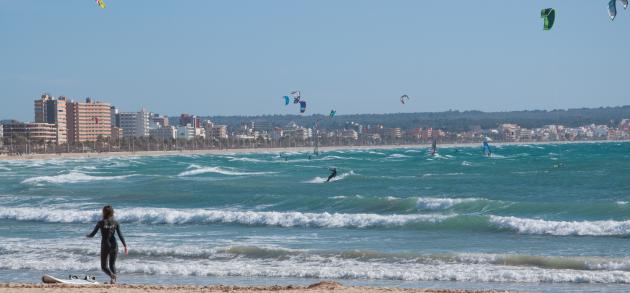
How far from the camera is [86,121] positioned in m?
190

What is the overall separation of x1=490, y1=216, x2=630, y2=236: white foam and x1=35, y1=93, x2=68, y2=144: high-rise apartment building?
159m

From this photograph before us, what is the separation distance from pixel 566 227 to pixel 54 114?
17676cm

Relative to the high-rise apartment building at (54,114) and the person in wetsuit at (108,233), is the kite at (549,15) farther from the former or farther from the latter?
the high-rise apartment building at (54,114)

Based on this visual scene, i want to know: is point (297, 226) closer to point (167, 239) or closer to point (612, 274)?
point (167, 239)

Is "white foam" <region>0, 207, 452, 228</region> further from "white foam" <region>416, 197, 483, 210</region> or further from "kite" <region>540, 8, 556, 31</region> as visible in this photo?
"kite" <region>540, 8, 556, 31</region>

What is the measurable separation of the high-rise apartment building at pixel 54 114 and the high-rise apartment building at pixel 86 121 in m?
2.22

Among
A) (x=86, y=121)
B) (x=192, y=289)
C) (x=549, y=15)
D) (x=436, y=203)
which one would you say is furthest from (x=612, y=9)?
(x=86, y=121)

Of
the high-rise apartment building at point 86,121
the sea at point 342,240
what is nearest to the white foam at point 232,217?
the sea at point 342,240

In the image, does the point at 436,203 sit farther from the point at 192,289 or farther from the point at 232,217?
the point at 192,289

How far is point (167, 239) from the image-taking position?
19.3 meters

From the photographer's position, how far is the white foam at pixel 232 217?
22.4 meters

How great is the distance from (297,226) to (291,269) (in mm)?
7477

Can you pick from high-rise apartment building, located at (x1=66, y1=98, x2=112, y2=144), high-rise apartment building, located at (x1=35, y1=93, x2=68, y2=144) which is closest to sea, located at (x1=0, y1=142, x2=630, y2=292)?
high-rise apartment building, located at (x1=35, y1=93, x2=68, y2=144)

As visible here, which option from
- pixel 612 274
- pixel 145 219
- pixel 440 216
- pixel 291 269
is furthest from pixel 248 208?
pixel 612 274
